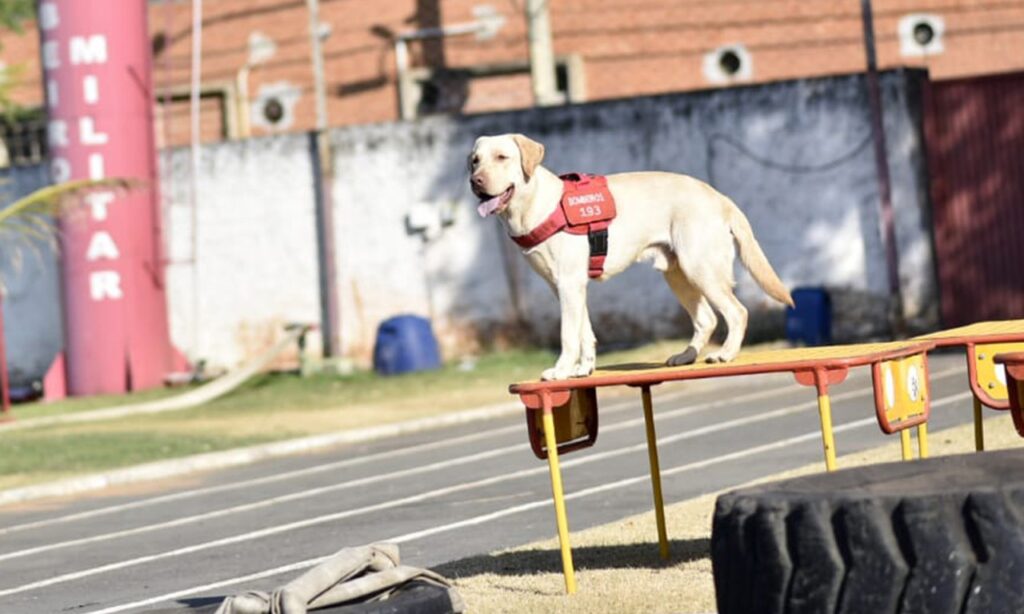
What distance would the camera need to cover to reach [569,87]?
37062 mm

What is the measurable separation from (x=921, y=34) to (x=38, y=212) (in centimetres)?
1707

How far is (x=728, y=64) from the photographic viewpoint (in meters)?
36.9

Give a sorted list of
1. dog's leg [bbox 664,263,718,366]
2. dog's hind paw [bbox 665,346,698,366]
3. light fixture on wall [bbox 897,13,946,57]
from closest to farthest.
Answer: dog's hind paw [bbox 665,346,698,366] → dog's leg [bbox 664,263,718,366] → light fixture on wall [bbox 897,13,946,57]

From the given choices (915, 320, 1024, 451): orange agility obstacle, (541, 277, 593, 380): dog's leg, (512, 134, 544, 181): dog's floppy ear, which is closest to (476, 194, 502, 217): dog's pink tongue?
(512, 134, 544, 181): dog's floppy ear

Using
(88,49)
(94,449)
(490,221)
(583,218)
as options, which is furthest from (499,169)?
(88,49)

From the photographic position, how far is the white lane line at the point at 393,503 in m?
12.6

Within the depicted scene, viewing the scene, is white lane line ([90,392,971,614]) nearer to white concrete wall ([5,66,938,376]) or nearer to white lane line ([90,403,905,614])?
white lane line ([90,403,905,614])

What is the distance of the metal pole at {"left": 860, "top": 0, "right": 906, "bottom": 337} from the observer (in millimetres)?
27312

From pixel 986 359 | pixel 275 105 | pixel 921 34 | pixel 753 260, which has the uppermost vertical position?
pixel 275 105

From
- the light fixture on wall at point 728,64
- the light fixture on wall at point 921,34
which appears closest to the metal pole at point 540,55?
the light fixture on wall at point 728,64

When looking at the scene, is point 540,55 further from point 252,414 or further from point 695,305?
point 695,305

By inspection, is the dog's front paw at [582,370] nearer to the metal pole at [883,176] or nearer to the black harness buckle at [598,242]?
the black harness buckle at [598,242]

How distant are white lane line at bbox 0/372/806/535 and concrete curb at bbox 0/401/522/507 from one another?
121cm

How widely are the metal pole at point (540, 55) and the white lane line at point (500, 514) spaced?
18.0 meters
